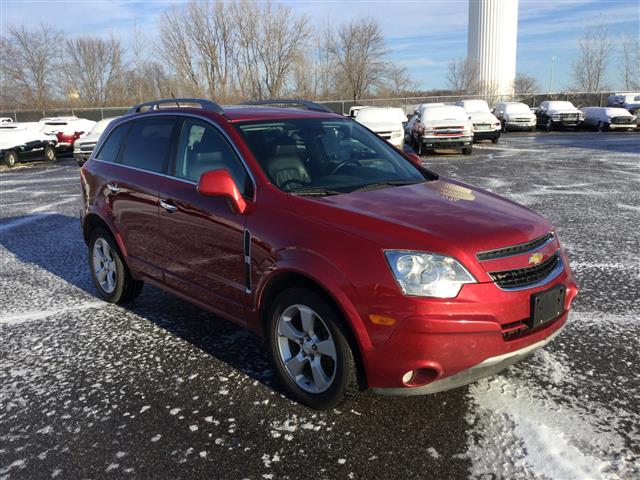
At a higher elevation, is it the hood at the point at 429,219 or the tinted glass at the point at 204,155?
the tinted glass at the point at 204,155

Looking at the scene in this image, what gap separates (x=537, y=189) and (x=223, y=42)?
142 ft

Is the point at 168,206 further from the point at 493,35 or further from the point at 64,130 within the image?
the point at 493,35

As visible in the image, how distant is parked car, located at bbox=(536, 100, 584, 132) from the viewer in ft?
105

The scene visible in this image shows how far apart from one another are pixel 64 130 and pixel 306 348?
24828 mm

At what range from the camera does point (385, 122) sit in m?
18.6

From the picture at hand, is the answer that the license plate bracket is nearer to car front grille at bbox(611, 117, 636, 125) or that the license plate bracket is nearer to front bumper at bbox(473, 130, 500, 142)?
front bumper at bbox(473, 130, 500, 142)

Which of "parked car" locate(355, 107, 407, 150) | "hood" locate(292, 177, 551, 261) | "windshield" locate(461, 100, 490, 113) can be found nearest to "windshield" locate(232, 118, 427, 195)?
"hood" locate(292, 177, 551, 261)

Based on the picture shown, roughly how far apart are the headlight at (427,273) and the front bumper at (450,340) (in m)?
0.04

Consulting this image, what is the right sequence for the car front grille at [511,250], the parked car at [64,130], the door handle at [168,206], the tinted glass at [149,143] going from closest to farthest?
the car front grille at [511,250]
the door handle at [168,206]
the tinted glass at [149,143]
the parked car at [64,130]

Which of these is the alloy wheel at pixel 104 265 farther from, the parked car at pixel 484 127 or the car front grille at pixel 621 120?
the car front grille at pixel 621 120

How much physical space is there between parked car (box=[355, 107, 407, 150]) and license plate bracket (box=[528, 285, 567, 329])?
14.6 m

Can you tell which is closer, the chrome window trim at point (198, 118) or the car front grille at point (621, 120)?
the chrome window trim at point (198, 118)

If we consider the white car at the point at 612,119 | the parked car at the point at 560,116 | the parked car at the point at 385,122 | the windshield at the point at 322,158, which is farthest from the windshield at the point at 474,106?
the windshield at the point at 322,158

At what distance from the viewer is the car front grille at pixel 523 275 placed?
2992 millimetres
